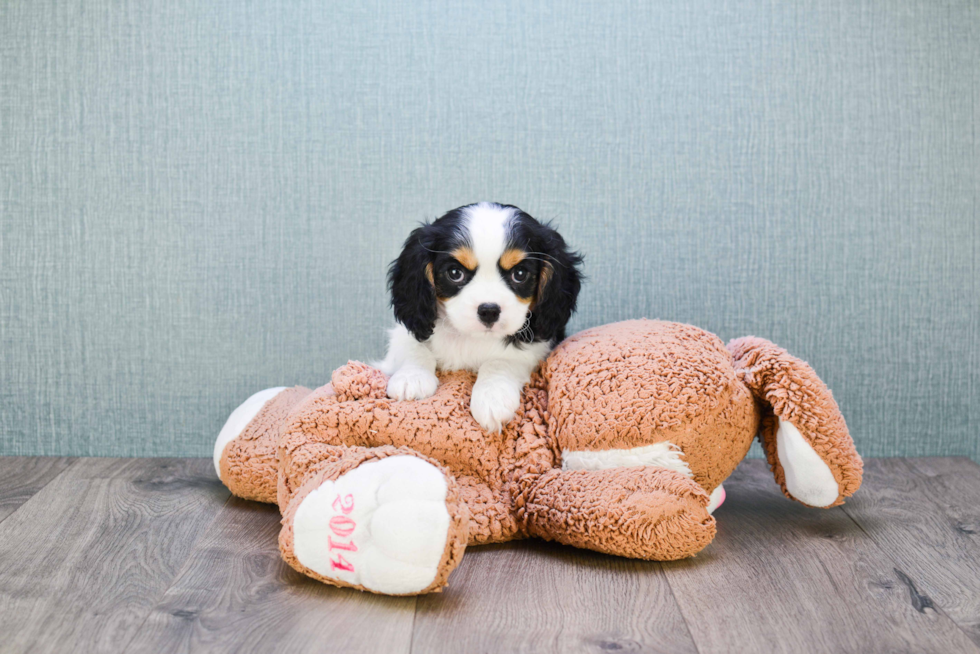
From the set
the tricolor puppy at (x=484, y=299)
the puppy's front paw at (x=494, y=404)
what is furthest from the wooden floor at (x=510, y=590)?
the tricolor puppy at (x=484, y=299)

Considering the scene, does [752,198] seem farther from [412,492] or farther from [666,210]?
[412,492]

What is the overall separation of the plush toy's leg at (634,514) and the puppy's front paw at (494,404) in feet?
0.63

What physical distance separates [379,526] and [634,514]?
446mm

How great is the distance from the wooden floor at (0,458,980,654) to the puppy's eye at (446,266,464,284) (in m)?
0.53

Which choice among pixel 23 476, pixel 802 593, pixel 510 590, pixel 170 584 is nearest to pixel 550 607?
pixel 510 590

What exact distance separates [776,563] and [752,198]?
111cm

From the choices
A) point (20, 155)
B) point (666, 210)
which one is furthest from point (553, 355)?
point (20, 155)

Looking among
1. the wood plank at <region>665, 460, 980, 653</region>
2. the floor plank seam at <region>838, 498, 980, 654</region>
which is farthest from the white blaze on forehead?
the floor plank seam at <region>838, 498, 980, 654</region>

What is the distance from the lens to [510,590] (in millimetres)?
1344

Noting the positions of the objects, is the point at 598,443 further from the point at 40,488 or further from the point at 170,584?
the point at 40,488

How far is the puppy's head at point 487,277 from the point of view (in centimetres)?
157

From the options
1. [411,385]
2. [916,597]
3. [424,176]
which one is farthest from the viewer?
[424,176]

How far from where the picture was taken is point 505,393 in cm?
161

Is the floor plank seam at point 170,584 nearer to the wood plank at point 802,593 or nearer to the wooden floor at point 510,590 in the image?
the wooden floor at point 510,590
